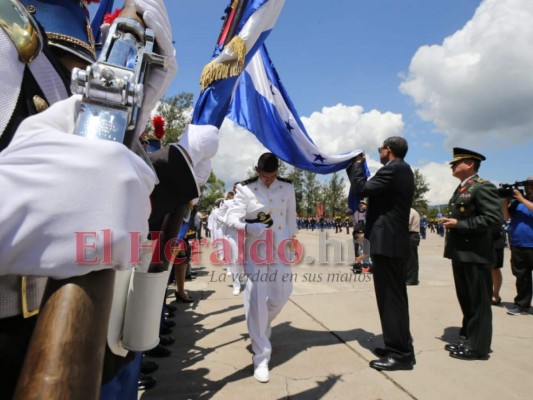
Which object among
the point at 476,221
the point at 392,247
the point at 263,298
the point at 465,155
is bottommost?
the point at 263,298

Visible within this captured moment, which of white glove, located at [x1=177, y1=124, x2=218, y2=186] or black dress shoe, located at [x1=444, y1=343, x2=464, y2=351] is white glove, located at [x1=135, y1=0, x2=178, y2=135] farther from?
black dress shoe, located at [x1=444, y1=343, x2=464, y2=351]

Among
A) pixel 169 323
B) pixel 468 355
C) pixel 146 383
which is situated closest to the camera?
pixel 146 383

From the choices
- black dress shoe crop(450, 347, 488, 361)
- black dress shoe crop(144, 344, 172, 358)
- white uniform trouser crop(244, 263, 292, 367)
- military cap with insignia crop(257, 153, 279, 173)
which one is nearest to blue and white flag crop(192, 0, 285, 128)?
military cap with insignia crop(257, 153, 279, 173)

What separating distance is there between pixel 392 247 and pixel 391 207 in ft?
1.33

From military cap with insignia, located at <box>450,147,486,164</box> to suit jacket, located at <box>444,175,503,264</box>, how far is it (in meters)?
0.23

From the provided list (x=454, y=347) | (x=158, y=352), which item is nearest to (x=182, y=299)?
(x=158, y=352)

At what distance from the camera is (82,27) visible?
1.13 metres

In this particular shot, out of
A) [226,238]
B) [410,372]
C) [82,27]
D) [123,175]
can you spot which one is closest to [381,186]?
[410,372]

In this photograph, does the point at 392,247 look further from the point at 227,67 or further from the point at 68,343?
the point at 68,343

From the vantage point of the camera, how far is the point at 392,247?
3125 millimetres

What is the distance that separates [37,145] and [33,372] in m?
0.33

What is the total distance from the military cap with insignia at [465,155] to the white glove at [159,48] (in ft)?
11.9

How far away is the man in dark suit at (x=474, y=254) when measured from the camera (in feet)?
10.6

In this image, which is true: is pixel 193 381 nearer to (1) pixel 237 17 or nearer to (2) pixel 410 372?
(2) pixel 410 372
